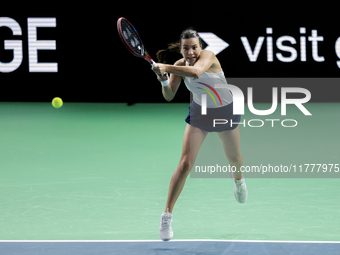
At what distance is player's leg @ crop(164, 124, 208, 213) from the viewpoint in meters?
3.77

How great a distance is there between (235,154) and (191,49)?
937 mm

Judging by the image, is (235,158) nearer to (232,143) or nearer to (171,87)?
(232,143)

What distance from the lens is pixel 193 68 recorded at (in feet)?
11.7

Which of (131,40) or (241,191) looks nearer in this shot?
(131,40)

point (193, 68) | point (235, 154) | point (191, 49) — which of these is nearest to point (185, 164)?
point (235, 154)

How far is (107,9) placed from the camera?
1087 centimetres

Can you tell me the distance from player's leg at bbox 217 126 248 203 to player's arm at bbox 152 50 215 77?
23.3 inches

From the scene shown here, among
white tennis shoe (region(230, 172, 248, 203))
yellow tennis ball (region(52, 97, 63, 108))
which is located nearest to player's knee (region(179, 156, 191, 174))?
white tennis shoe (region(230, 172, 248, 203))

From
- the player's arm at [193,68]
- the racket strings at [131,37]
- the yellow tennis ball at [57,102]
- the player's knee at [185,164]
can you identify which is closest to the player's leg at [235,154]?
the player's knee at [185,164]

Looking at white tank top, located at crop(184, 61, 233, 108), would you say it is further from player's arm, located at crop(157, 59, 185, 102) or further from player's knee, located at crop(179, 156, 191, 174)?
player's knee, located at crop(179, 156, 191, 174)

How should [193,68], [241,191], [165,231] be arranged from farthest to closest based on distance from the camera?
[241,191], [165,231], [193,68]

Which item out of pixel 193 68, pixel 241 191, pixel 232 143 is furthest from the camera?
pixel 241 191

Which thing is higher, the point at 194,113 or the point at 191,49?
the point at 191,49
